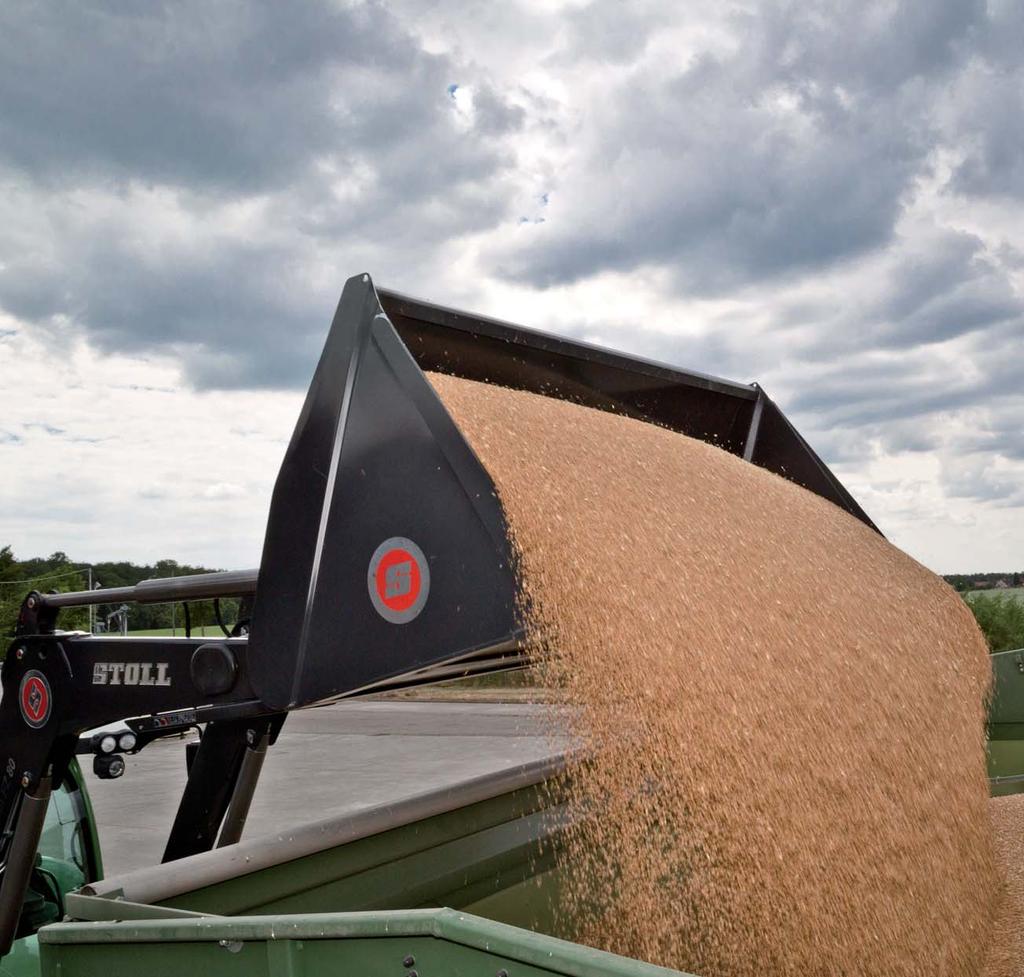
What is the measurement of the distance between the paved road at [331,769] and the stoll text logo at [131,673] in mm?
4424

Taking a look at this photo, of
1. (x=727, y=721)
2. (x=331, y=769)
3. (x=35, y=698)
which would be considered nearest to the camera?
(x=727, y=721)

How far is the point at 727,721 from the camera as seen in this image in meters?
1.97

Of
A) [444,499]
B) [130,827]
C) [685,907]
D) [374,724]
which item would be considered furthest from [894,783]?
[374,724]

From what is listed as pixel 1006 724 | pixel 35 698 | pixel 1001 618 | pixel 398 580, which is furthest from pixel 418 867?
pixel 1001 618

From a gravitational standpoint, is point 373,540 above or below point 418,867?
above

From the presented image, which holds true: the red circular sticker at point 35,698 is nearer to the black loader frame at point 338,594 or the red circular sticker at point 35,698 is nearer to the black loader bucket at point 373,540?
the black loader frame at point 338,594

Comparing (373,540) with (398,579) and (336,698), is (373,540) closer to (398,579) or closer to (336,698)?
(398,579)

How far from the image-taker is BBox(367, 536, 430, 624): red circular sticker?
1.84 m

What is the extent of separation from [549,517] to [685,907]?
791mm

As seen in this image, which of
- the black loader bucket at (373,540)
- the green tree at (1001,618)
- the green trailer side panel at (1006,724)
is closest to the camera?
the black loader bucket at (373,540)

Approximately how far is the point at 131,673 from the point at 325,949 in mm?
1039

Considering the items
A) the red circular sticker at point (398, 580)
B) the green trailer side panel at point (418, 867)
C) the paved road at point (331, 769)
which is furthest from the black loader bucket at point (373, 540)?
the paved road at point (331, 769)

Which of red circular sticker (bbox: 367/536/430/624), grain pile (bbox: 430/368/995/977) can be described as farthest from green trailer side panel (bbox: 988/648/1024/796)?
red circular sticker (bbox: 367/536/430/624)

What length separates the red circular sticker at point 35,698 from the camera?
2.53 m
